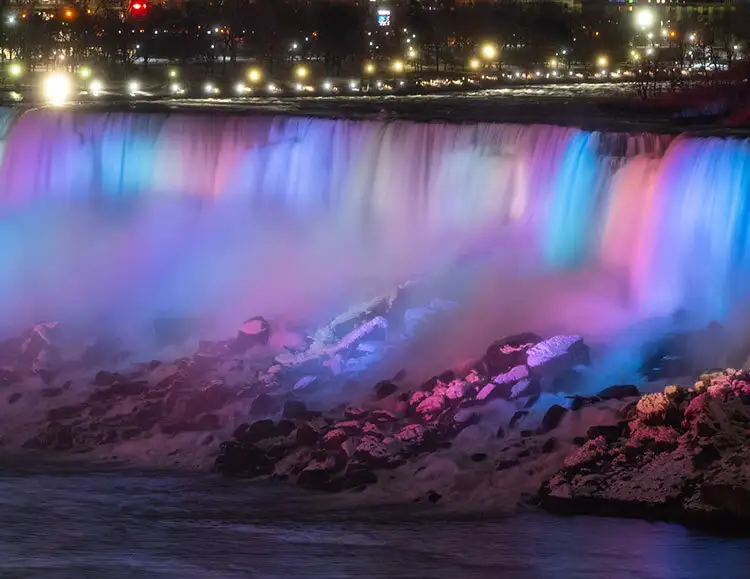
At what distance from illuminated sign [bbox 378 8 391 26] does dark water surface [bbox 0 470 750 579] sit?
76.4m

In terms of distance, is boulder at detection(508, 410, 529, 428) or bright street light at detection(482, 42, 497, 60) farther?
bright street light at detection(482, 42, 497, 60)

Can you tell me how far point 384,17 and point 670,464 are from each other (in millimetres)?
81527

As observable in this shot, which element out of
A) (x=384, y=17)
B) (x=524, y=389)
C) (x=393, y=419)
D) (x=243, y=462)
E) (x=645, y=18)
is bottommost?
(x=243, y=462)

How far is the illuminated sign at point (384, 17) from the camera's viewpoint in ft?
297

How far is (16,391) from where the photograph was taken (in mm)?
20141

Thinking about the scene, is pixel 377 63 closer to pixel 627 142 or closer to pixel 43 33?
pixel 43 33

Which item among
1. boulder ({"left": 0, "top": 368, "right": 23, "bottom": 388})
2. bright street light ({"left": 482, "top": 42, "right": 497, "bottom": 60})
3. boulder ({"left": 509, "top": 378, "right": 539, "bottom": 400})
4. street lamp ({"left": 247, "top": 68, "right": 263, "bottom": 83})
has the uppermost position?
bright street light ({"left": 482, "top": 42, "right": 497, "bottom": 60})

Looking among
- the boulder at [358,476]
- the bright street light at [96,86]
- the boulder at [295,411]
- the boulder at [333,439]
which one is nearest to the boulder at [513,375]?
the boulder at [333,439]

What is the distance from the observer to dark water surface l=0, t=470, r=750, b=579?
487 inches

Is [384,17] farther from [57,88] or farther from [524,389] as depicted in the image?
[524,389]

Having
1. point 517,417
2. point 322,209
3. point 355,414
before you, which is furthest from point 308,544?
point 322,209

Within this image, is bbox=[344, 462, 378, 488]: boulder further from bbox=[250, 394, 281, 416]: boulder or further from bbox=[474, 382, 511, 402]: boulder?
bbox=[250, 394, 281, 416]: boulder

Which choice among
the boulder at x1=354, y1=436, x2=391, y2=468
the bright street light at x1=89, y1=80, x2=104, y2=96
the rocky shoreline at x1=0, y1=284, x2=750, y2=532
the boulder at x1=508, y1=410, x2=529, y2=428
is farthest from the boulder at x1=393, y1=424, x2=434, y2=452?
the bright street light at x1=89, y1=80, x2=104, y2=96

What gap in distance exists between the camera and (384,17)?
305ft
